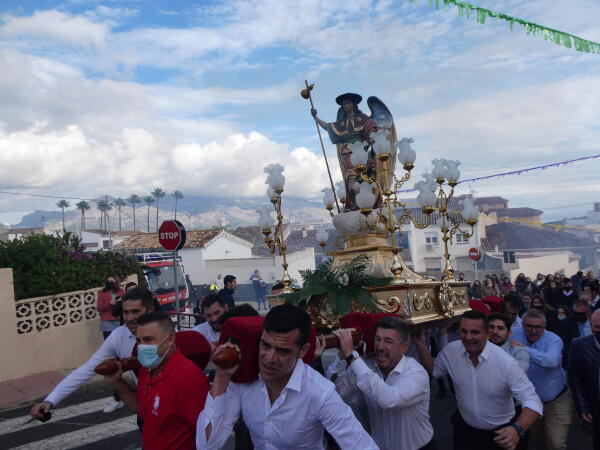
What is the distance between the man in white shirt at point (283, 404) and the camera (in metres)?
2.31

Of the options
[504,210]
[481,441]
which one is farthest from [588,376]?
[504,210]

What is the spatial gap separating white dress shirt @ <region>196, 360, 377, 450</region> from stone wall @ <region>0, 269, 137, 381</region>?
317 inches

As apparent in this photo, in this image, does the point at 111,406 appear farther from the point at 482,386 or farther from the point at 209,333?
the point at 482,386

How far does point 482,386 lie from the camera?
3359 millimetres

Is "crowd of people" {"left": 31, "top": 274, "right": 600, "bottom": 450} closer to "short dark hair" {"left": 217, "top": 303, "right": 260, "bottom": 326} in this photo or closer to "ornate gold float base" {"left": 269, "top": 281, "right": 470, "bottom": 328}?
"short dark hair" {"left": 217, "top": 303, "right": 260, "bottom": 326}

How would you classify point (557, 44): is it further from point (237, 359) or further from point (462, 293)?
point (237, 359)

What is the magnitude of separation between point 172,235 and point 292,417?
6.60 metres

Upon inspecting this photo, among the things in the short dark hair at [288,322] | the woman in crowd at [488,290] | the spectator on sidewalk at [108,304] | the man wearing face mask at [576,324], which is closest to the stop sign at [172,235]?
the spectator on sidewalk at [108,304]

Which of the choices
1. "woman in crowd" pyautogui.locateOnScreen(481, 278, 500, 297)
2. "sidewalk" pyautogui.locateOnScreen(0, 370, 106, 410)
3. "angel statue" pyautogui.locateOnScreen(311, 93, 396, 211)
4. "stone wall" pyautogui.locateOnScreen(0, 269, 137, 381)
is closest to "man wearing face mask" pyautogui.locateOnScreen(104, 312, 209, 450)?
"angel statue" pyautogui.locateOnScreen(311, 93, 396, 211)

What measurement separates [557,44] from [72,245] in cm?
1049

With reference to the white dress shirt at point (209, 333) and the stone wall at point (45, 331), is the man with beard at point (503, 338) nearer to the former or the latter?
the white dress shirt at point (209, 333)

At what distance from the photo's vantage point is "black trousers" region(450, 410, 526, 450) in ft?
11.0

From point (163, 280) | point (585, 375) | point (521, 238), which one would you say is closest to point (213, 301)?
point (585, 375)

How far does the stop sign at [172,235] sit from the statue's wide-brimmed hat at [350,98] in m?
3.45
